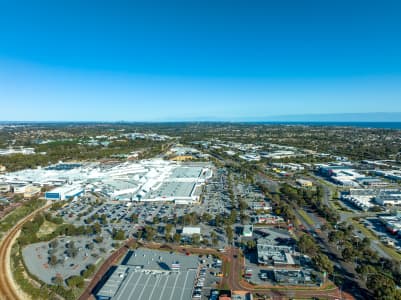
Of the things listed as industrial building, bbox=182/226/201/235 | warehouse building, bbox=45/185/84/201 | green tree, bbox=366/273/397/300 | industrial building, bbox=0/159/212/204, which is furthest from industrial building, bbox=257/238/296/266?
warehouse building, bbox=45/185/84/201

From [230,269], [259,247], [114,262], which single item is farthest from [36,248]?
[259,247]

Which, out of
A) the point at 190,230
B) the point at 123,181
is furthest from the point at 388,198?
the point at 123,181

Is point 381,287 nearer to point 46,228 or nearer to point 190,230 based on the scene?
point 190,230

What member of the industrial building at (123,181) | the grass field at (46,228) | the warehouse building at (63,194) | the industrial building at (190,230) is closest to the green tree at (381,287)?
the industrial building at (190,230)

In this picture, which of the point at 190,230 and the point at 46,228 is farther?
the point at 46,228

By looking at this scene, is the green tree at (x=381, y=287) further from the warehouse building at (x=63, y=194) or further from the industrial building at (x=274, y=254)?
the warehouse building at (x=63, y=194)
